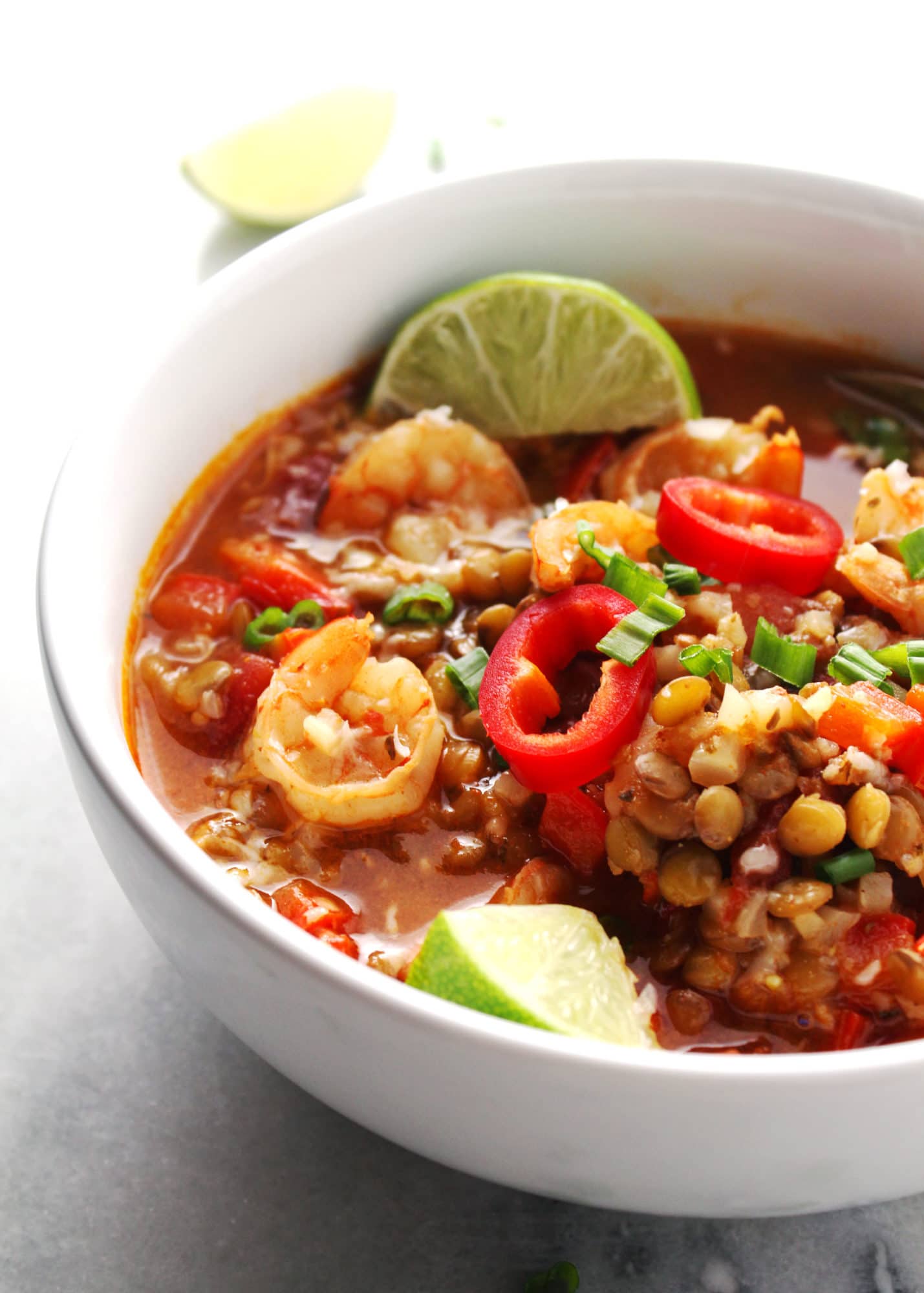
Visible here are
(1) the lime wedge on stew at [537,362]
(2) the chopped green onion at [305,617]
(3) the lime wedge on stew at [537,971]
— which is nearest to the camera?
(3) the lime wedge on stew at [537,971]

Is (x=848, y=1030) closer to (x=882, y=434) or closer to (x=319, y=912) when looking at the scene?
(x=319, y=912)

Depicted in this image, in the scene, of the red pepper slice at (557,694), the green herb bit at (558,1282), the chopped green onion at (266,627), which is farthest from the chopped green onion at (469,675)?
the green herb bit at (558,1282)

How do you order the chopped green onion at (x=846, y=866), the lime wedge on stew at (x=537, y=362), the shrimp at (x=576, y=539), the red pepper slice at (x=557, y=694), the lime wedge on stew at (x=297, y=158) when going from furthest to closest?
the lime wedge on stew at (x=297, y=158) < the lime wedge on stew at (x=537, y=362) < the shrimp at (x=576, y=539) < the red pepper slice at (x=557, y=694) < the chopped green onion at (x=846, y=866)

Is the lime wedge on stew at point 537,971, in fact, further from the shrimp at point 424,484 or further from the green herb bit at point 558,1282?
the shrimp at point 424,484

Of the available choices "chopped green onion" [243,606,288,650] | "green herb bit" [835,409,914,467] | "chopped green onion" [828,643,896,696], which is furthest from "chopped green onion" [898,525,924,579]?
"chopped green onion" [243,606,288,650]

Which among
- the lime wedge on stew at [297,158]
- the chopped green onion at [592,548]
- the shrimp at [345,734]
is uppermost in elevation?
the lime wedge on stew at [297,158]

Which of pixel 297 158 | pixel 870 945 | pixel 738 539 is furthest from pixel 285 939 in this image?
pixel 297 158

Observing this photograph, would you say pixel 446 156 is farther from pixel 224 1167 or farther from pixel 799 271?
pixel 224 1167

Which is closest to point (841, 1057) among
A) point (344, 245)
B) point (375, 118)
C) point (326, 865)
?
point (326, 865)
